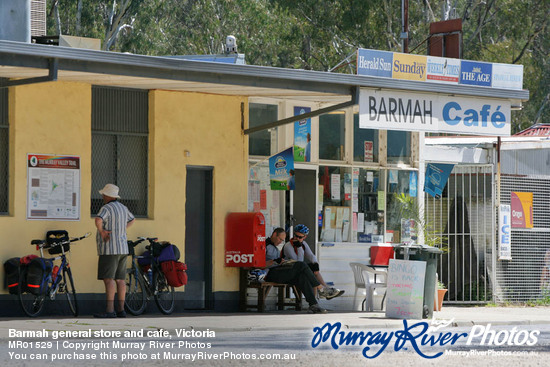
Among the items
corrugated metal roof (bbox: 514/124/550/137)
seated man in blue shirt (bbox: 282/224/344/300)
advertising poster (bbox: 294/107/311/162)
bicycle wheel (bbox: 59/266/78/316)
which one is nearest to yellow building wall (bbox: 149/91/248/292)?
Answer: seated man in blue shirt (bbox: 282/224/344/300)

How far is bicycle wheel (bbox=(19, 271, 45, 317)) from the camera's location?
15156mm

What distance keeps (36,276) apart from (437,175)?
8.91 metres

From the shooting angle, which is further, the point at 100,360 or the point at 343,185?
the point at 343,185

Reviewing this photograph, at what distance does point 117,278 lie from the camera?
1548 centimetres

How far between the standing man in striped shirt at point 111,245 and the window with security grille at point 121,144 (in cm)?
128

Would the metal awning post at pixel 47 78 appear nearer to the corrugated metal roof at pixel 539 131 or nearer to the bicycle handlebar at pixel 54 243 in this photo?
the bicycle handlebar at pixel 54 243

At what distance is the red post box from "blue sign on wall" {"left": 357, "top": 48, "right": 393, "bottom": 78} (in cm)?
283

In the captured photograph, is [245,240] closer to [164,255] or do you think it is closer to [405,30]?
[164,255]

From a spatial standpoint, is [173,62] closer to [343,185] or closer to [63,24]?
[343,185]

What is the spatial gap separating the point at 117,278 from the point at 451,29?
10805 mm

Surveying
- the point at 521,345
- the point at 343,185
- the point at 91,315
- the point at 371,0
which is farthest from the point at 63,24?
the point at 521,345

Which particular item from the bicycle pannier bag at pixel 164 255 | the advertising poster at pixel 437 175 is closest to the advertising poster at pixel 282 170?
the bicycle pannier bag at pixel 164 255

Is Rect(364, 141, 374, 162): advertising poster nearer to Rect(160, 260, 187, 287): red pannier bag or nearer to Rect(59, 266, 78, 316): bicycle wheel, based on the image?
Rect(160, 260, 187, 287): red pannier bag

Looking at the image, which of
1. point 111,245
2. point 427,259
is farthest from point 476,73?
point 111,245
